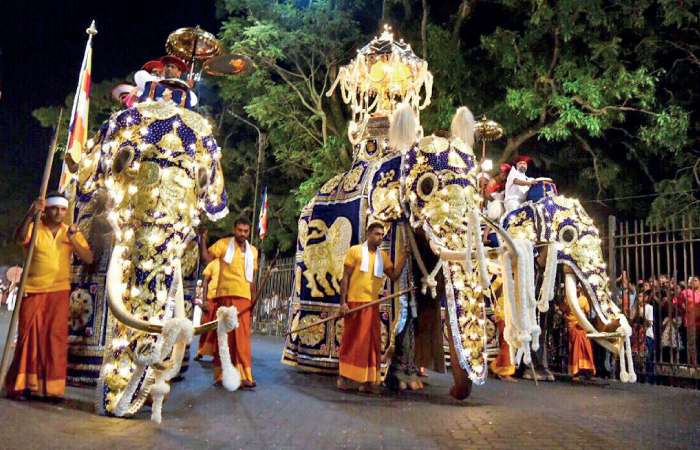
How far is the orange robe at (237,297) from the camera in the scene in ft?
22.3

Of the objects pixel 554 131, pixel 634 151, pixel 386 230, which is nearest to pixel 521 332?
pixel 386 230

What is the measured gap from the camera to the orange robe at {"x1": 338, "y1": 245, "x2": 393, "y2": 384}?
6.74 metres

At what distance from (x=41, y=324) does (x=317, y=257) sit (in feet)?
12.2

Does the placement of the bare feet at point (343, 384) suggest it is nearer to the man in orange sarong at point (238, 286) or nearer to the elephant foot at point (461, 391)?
the man in orange sarong at point (238, 286)

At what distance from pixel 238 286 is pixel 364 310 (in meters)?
1.31

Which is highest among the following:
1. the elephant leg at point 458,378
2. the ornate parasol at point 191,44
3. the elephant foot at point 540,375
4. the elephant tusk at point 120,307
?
the ornate parasol at point 191,44

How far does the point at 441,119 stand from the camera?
48.2 feet

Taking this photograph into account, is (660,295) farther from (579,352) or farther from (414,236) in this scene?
(414,236)

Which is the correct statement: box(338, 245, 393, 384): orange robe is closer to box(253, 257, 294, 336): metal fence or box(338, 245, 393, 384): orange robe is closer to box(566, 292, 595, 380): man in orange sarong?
box(566, 292, 595, 380): man in orange sarong

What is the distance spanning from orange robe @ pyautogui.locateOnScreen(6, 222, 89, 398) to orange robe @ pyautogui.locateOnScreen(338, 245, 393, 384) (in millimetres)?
2695

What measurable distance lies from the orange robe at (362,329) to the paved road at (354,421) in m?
0.31

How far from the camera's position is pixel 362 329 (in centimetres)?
681

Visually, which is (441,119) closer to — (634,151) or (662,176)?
(634,151)

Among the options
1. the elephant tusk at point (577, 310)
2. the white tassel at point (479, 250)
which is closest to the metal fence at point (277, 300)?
the elephant tusk at point (577, 310)
